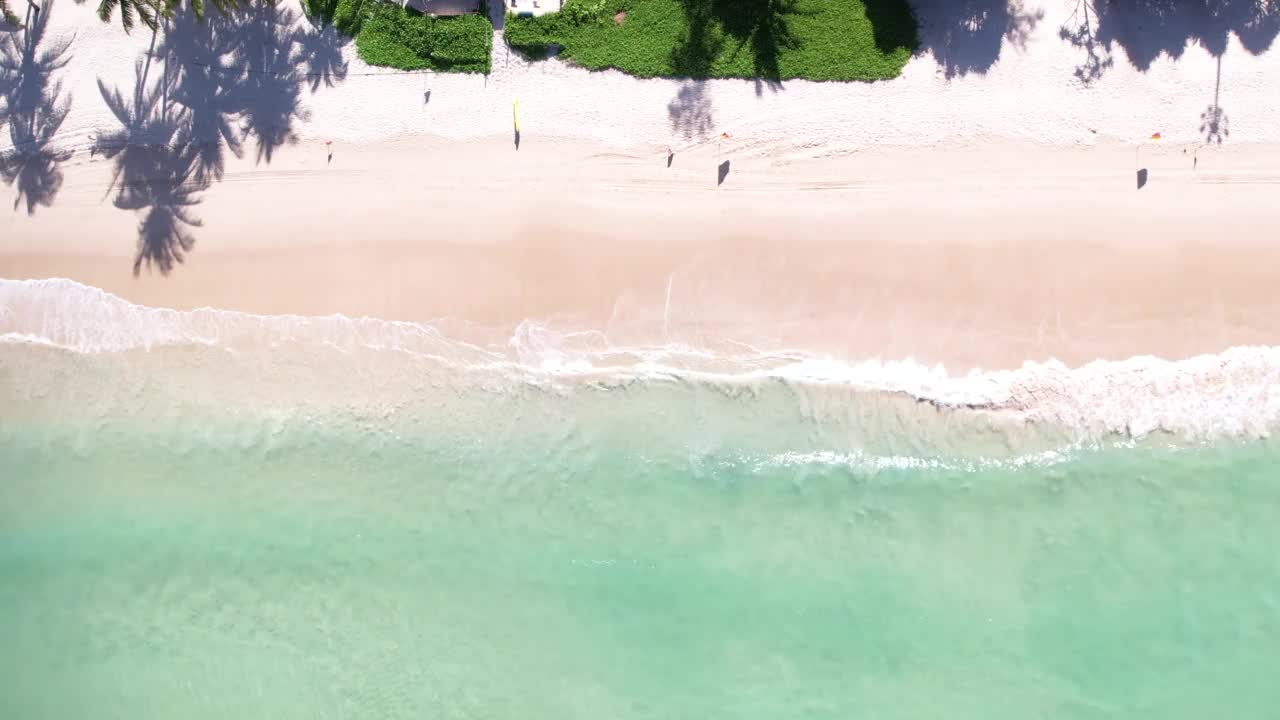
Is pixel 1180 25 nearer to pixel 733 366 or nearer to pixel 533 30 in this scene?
pixel 733 366

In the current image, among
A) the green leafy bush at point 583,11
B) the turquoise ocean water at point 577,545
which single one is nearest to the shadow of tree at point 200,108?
the turquoise ocean water at point 577,545

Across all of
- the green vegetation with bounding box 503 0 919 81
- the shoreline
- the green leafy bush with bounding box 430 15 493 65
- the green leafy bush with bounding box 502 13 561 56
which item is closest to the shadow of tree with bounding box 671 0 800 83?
the green vegetation with bounding box 503 0 919 81

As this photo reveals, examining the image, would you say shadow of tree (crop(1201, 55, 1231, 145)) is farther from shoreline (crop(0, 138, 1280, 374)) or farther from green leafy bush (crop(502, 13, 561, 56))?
green leafy bush (crop(502, 13, 561, 56))

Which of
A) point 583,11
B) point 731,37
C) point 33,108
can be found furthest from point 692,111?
point 33,108

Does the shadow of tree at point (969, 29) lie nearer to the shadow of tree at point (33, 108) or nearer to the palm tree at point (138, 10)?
the palm tree at point (138, 10)

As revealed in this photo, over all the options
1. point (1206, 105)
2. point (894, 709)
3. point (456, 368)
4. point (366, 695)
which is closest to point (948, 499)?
point (894, 709)

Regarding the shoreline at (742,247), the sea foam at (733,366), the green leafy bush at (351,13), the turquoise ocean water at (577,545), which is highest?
the green leafy bush at (351,13)
